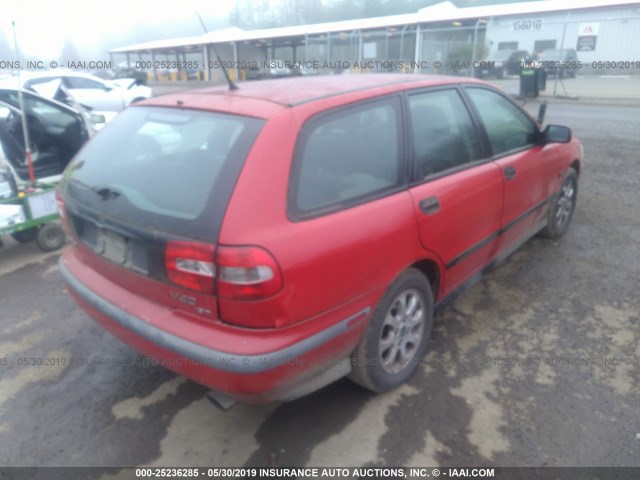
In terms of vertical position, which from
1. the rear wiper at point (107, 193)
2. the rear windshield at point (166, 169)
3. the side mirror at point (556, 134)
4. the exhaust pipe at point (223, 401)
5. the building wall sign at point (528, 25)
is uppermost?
the building wall sign at point (528, 25)

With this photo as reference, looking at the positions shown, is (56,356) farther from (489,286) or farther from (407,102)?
(489,286)

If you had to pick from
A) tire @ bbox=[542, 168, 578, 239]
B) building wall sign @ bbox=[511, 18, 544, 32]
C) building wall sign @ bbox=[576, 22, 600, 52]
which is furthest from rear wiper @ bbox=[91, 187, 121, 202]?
building wall sign @ bbox=[511, 18, 544, 32]

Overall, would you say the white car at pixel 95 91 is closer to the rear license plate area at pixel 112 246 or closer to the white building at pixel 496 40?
the white building at pixel 496 40

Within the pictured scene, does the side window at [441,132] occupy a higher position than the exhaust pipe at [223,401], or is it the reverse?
the side window at [441,132]

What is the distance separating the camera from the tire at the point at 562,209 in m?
4.43

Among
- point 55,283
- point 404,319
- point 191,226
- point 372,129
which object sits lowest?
point 55,283

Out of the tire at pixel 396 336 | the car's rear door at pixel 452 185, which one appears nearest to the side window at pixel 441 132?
the car's rear door at pixel 452 185

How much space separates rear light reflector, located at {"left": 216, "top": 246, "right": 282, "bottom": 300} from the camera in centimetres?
192

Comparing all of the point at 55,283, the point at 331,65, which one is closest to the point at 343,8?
the point at 331,65

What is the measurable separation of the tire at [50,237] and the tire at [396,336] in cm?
366

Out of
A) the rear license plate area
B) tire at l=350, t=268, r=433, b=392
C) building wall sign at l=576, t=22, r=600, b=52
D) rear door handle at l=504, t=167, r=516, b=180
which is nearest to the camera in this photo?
the rear license plate area

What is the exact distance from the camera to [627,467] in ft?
7.31

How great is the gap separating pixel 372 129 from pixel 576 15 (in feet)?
66.5

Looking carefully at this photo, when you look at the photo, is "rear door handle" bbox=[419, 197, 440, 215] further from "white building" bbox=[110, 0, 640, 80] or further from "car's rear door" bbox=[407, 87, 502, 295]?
"white building" bbox=[110, 0, 640, 80]
